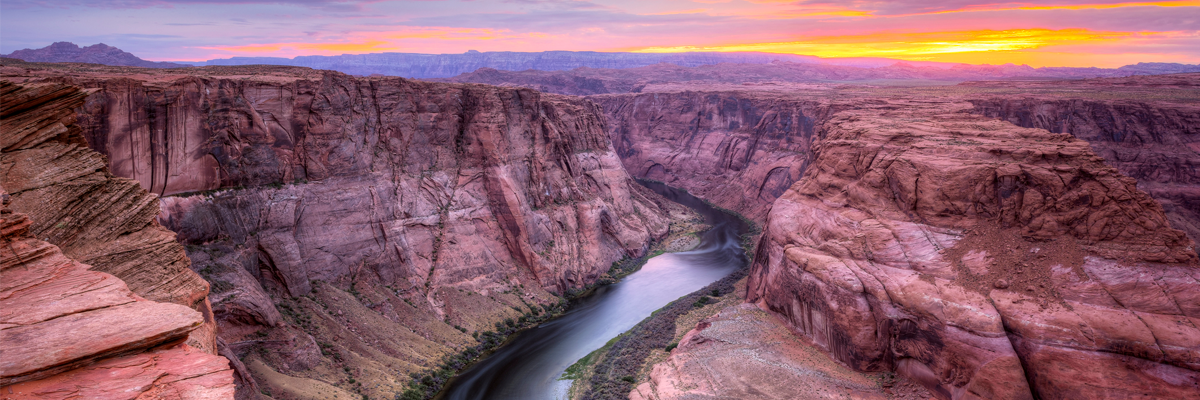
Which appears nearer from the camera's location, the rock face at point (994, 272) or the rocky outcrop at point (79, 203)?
the rocky outcrop at point (79, 203)

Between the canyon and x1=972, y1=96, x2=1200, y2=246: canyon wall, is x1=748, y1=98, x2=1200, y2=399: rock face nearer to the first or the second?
the canyon

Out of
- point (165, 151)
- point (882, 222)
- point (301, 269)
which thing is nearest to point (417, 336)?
point (301, 269)

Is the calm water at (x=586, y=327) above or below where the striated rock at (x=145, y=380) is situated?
below

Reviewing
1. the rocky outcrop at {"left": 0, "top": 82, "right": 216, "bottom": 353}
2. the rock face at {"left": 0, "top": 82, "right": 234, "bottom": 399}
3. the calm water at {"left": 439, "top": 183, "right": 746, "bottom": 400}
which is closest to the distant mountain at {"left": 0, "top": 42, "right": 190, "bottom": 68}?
the calm water at {"left": 439, "top": 183, "right": 746, "bottom": 400}

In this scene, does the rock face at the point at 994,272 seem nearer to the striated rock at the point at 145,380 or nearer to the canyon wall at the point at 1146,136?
the striated rock at the point at 145,380

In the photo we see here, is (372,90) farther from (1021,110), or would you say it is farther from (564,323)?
(1021,110)

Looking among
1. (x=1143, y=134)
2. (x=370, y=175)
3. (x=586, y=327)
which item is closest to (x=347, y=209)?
(x=370, y=175)

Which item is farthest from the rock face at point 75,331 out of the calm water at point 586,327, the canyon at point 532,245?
the calm water at point 586,327

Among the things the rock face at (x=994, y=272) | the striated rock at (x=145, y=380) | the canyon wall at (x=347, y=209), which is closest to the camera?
the striated rock at (x=145, y=380)
